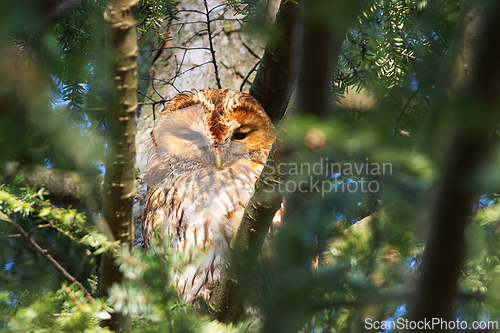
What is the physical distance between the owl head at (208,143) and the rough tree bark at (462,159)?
1.16 m

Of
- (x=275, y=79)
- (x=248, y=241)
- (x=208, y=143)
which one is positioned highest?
(x=275, y=79)

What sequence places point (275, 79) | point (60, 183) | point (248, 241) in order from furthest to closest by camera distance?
1. point (60, 183)
2. point (275, 79)
3. point (248, 241)

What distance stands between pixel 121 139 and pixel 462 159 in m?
0.89

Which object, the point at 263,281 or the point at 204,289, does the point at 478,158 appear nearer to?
the point at 263,281

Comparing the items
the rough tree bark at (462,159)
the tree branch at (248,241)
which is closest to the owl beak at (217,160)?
the tree branch at (248,241)

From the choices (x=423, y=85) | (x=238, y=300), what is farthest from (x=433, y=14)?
(x=238, y=300)

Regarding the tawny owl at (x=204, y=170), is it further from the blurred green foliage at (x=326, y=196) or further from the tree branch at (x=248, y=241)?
the blurred green foliage at (x=326, y=196)

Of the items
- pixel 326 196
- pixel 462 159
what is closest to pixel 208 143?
pixel 326 196

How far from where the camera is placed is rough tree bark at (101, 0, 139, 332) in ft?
2.85

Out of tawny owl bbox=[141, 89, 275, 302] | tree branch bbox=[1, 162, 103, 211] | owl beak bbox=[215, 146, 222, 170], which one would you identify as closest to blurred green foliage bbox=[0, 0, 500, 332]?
tawny owl bbox=[141, 89, 275, 302]

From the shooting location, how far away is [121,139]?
0.99 meters

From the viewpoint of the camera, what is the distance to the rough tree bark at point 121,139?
870 millimetres

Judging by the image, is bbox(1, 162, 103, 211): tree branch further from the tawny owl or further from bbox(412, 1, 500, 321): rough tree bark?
bbox(412, 1, 500, 321): rough tree bark

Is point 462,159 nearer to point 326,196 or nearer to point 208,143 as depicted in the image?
point 326,196
